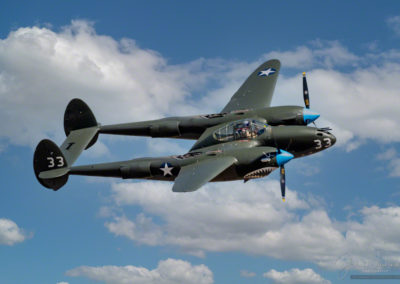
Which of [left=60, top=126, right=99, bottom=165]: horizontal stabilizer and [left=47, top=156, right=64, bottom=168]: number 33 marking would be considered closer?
[left=47, top=156, right=64, bottom=168]: number 33 marking

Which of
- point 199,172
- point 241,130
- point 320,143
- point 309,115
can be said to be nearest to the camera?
point 199,172

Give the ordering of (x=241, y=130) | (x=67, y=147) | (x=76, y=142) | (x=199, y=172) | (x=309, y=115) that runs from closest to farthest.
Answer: (x=199, y=172), (x=241, y=130), (x=309, y=115), (x=67, y=147), (x=76, y=142)

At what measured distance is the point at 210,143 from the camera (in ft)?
88.9

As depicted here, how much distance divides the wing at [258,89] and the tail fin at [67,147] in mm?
10230

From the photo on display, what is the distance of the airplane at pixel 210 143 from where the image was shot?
23.9 metres

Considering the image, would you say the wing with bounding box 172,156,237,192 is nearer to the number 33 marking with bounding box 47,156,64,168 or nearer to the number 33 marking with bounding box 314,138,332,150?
the number 33 marking with bounding box 314,138,332,150

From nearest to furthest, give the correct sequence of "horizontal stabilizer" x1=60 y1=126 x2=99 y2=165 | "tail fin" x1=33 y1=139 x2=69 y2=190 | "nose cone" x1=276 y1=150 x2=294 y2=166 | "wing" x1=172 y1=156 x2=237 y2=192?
"wing" x1=172 y1=156 x2=237 y2=192 < "nose cone" x1=276 y1=150 x2=294 y2=166 < "tail fin" x1=33 y1=139 x2=69 y2=190 < "horizontal stabilizer" x1=60 y1=126 x2=99 y2=165

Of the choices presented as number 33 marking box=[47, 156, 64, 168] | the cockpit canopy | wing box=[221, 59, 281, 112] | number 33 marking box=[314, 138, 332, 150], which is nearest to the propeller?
the cockpit canopy

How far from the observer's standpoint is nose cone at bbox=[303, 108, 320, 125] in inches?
1113

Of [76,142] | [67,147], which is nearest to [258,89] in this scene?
[76,142]

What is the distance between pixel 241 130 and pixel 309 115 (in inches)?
194

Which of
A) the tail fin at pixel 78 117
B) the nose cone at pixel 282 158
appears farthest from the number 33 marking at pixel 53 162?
the nose cone at pixel 282 158

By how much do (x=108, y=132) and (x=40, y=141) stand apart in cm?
617

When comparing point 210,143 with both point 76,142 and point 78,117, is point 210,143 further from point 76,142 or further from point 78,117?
point 78,117
